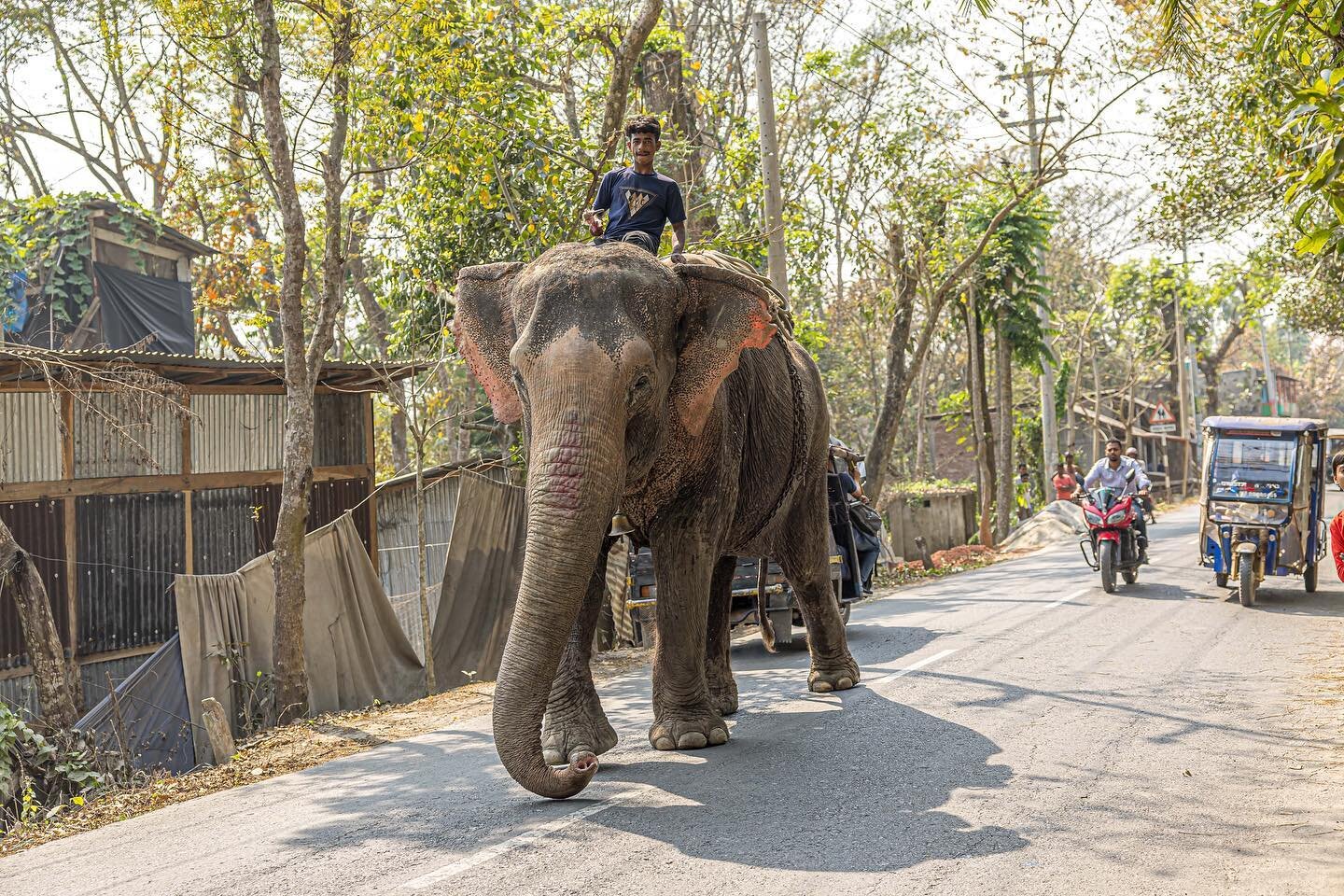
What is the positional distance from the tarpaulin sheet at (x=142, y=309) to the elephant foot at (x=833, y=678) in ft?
45.7

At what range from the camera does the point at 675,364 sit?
6.33 meters

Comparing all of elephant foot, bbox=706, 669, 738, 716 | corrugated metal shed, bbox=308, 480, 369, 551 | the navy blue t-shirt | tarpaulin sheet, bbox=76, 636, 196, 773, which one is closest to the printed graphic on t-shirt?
the navy blue t-shirt

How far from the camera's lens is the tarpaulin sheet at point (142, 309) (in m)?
19.7

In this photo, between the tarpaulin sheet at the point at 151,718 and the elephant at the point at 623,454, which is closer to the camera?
the elephant at the point at 623,454

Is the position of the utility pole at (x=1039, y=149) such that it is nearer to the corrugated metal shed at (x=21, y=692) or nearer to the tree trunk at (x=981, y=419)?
the tree trunk at (x=981, y=419)

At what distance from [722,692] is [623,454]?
2999 mm

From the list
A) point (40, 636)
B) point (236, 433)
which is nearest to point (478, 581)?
point (236, 433)

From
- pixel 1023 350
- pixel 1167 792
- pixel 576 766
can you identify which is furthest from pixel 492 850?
pixel 1023 350

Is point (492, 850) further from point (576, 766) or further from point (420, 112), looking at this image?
point (420, 112)

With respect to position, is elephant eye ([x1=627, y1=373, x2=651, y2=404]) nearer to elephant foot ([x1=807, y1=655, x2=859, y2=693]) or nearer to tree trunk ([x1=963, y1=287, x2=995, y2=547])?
elephant foot ([x1=807, y1=655, x2=859, y2=693])

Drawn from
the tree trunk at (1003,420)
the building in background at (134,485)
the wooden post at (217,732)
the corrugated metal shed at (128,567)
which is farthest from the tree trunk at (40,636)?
the tree trunk at (1003,420)

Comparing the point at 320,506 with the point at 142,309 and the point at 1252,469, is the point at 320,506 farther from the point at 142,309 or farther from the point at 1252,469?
the point at 1252,469

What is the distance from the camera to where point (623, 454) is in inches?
222

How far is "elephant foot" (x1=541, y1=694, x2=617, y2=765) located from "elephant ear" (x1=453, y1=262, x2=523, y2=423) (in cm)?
157
